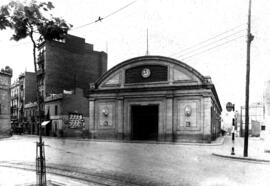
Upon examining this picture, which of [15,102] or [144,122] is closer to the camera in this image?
[144,122]

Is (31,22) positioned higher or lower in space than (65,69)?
lower

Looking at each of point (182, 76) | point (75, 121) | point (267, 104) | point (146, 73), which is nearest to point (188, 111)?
point (182, 76)

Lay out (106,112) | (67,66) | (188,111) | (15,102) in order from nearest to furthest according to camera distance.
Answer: (188,111)
(106,112)
(67,66)
(15,102)

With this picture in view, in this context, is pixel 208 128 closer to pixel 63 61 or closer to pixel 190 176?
pixel 190 176

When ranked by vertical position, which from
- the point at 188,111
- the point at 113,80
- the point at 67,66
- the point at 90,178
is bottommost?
the point at 90,178

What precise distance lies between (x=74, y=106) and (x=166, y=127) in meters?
21.9

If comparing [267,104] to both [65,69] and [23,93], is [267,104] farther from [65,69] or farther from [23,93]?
[23,93]

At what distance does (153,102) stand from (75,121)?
20.2m

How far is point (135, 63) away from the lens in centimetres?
3588

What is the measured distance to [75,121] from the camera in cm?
4912

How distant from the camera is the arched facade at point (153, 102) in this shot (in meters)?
31.9

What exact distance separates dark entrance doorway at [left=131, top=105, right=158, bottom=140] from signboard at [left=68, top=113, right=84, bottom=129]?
16.3m

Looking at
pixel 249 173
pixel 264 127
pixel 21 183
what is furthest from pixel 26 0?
pixel 264 127

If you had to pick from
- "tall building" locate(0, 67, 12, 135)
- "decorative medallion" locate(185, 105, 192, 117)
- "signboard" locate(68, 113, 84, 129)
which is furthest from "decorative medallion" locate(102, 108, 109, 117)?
"tall building" locate(0, 67, 12, 135)
